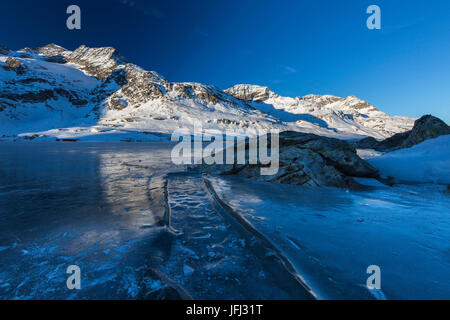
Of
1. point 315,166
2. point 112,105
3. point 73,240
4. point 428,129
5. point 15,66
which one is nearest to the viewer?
point 73,240

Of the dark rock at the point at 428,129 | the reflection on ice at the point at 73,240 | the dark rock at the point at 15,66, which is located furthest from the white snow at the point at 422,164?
the dark rock at the point at 15,66

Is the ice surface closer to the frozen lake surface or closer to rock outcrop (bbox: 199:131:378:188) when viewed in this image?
the frozen lake surface

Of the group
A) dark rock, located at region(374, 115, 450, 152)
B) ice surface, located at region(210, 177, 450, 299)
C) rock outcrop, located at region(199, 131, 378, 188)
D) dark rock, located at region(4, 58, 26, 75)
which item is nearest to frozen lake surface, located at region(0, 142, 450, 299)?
ice surface, located at region(210, 177, 450, 299)

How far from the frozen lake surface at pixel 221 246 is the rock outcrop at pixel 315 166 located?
1556mm

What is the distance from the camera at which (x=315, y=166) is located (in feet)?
20.7

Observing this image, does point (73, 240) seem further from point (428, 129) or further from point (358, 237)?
point (428, 129)

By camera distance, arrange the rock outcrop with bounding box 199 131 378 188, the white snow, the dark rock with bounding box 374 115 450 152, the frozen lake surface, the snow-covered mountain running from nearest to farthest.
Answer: the frozen lake surface < the white snow < the rock outcrop with bounding box 199 131 378 188 < the dark rock with bounding box 374 115 450 152 < the snow-covered mountain

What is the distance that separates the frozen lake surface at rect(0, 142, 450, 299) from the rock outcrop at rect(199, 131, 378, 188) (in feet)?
5.11

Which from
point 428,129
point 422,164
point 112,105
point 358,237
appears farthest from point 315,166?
point 112,105

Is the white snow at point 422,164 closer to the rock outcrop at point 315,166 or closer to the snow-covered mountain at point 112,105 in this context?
the rock outcrop at point 315,166

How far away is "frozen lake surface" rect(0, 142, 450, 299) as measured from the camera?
64.3 inches

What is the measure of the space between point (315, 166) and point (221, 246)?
503 centimetres

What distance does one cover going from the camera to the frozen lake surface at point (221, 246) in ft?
5.36
